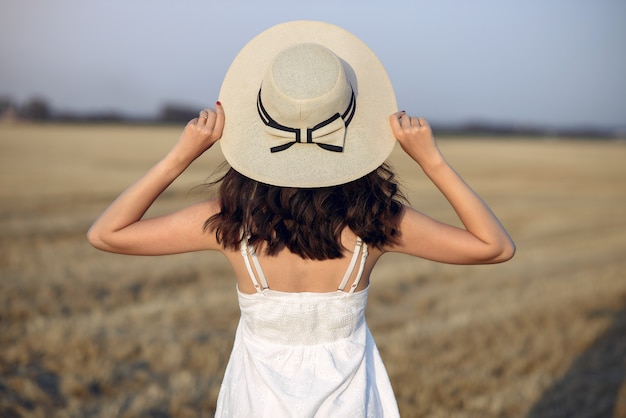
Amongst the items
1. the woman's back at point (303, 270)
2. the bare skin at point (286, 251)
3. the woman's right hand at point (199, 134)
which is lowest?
the woman's back at point (303, 270)

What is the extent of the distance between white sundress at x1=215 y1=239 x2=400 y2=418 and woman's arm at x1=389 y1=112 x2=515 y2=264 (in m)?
0.19

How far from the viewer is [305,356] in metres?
2.11

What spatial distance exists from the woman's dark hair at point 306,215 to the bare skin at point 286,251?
0.18 feet

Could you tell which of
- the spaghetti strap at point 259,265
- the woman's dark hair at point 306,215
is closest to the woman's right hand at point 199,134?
the woman's dark hair at point 306,215

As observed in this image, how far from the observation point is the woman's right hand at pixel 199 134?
6.41 ft

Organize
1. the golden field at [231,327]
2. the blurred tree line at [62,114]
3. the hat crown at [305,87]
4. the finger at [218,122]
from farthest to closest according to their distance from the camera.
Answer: the blurred tree line at [62,114] → the golden field at [231,327] → the finger at [218,122] → the hat crown at [305,87]

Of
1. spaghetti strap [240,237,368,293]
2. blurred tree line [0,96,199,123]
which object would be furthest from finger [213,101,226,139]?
blurred tree line [0,96,199,123]

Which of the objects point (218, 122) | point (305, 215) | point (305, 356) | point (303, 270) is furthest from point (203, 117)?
point (305, 356)

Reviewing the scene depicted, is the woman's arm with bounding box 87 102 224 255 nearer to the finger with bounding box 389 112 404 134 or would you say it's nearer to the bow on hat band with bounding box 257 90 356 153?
the bow on hat band with bounding box 257 90 356 153

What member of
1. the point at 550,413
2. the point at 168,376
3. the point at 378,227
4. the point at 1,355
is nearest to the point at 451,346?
the point at 550,413

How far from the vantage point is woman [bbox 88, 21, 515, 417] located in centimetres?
193

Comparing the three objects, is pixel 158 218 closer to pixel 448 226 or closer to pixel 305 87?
pixel 305 87

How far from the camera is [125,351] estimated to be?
5617mm

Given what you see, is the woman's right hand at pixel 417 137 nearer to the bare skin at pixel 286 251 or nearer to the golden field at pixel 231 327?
the bare skin at pixel 286 251
